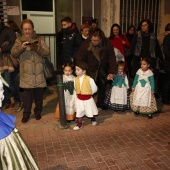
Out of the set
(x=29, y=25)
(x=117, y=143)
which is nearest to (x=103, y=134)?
(x=117, y=143)

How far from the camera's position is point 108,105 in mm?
6133

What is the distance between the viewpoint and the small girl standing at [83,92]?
16.2 feet

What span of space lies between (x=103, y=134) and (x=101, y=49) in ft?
6.11

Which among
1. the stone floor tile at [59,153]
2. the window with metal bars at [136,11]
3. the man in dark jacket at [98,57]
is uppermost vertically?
A: the window with metal bars at [136,11]

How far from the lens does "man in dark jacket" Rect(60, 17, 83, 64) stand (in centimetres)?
584

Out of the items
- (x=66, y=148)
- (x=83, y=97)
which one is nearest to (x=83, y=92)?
(x=83, y=97)

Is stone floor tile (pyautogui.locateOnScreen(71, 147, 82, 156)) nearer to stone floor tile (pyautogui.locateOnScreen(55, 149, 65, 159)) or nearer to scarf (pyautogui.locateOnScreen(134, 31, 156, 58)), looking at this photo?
stone floor tile (pyautogui.locateOnScreen(55, 149, 65, 159))

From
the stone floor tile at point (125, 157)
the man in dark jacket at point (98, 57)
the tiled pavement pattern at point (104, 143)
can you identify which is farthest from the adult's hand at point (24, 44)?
the stone floor tile at point (125, 157)

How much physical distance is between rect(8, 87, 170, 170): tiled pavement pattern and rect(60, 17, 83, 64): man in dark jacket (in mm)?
1447

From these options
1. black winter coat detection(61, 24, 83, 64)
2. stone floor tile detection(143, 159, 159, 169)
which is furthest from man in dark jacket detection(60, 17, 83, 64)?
stone floor tile detection(143, 159, 159, 169)

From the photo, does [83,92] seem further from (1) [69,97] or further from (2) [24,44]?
(2) [24,44]

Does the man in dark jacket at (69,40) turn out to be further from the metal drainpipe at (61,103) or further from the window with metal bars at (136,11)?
the window with metal bars at (136,11)

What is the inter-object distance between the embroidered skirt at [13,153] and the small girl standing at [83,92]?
2.55 meters

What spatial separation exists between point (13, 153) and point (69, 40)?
4.01 meters
